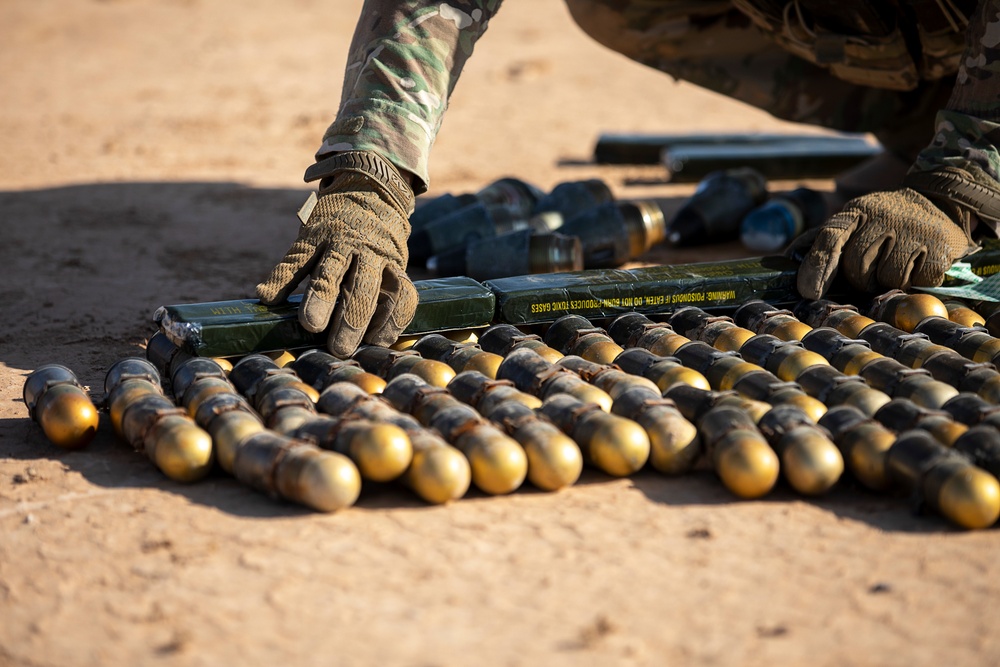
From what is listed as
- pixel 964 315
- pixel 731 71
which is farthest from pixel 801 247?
pixel 731 71

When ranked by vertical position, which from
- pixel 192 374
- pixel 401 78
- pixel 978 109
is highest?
pixel 978 109

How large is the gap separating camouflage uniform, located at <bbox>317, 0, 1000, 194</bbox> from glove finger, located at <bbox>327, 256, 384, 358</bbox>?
53cm

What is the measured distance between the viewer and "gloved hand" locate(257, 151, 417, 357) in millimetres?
3533

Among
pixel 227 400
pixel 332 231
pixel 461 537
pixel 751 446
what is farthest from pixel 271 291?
pixel 751 446

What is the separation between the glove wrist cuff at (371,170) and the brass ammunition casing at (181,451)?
1233 mm

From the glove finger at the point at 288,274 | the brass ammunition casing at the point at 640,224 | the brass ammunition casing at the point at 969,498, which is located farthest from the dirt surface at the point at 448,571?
the brass ammunition casing at the point at 640,224

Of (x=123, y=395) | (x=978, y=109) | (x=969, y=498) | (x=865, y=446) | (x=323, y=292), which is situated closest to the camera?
(x=969, y=498)

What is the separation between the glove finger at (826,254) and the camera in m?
3.97

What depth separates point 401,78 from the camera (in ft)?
12.9

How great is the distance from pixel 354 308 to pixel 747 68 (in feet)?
11.2

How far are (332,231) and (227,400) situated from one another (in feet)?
2.67

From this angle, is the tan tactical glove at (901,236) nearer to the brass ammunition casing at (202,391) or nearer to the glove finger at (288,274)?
the glove finger at (288,274)

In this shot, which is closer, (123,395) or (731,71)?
(123,395)

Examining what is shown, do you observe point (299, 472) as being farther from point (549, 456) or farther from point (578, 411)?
point (578, 411)
